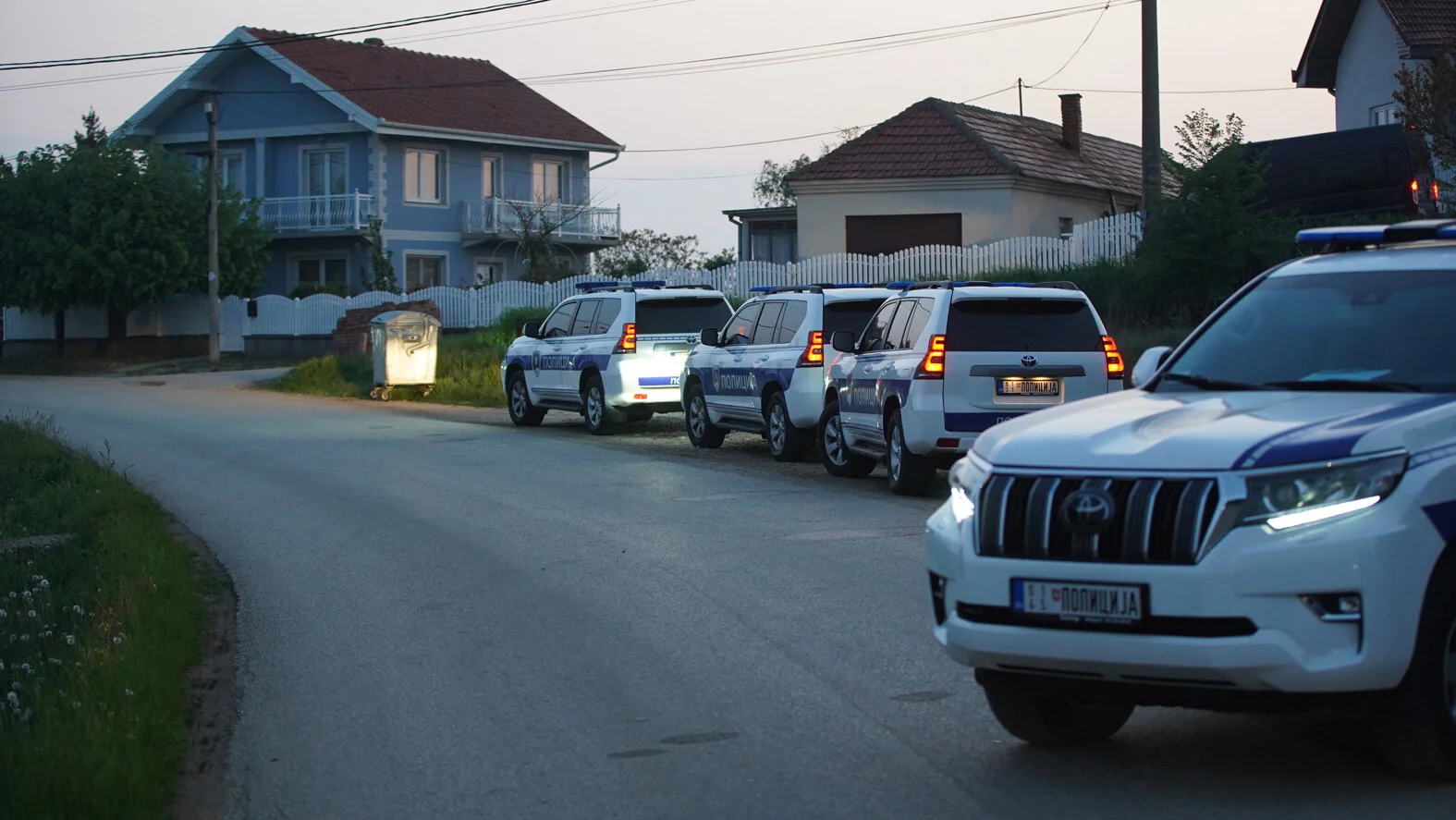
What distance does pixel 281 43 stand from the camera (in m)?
50.0

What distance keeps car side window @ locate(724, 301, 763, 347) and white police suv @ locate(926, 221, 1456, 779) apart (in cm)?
1295

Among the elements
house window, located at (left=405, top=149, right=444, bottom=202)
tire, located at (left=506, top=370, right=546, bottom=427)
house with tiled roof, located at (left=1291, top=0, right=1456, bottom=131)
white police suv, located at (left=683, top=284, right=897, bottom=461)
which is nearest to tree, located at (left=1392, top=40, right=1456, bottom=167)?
white police suv, located at (left=683, top=284, right=897, bottom=461)

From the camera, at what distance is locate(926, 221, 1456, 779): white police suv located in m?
5.24

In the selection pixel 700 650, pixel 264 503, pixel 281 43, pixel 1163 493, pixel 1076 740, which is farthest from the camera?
pixel 281 43

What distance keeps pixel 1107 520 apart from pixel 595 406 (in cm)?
1745

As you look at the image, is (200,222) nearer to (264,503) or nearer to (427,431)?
(427,431)

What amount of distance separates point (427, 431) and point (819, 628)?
14.8 metres

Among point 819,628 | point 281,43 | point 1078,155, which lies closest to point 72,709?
point 819,628

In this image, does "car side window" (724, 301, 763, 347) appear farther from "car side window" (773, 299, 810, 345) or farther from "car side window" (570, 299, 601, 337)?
"car side window" (570, 299, 601, 337)

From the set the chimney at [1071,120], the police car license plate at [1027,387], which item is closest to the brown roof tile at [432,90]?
the chimney at [1071,120]

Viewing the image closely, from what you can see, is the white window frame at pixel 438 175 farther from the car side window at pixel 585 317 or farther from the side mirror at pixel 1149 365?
the side mirror at pixel 1149 365

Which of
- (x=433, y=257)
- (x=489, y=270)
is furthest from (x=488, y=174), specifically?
(x=433, y=257)

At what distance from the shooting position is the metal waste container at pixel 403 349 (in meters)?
30.7

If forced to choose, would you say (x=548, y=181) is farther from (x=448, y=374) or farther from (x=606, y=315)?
(x=606, y=315)
